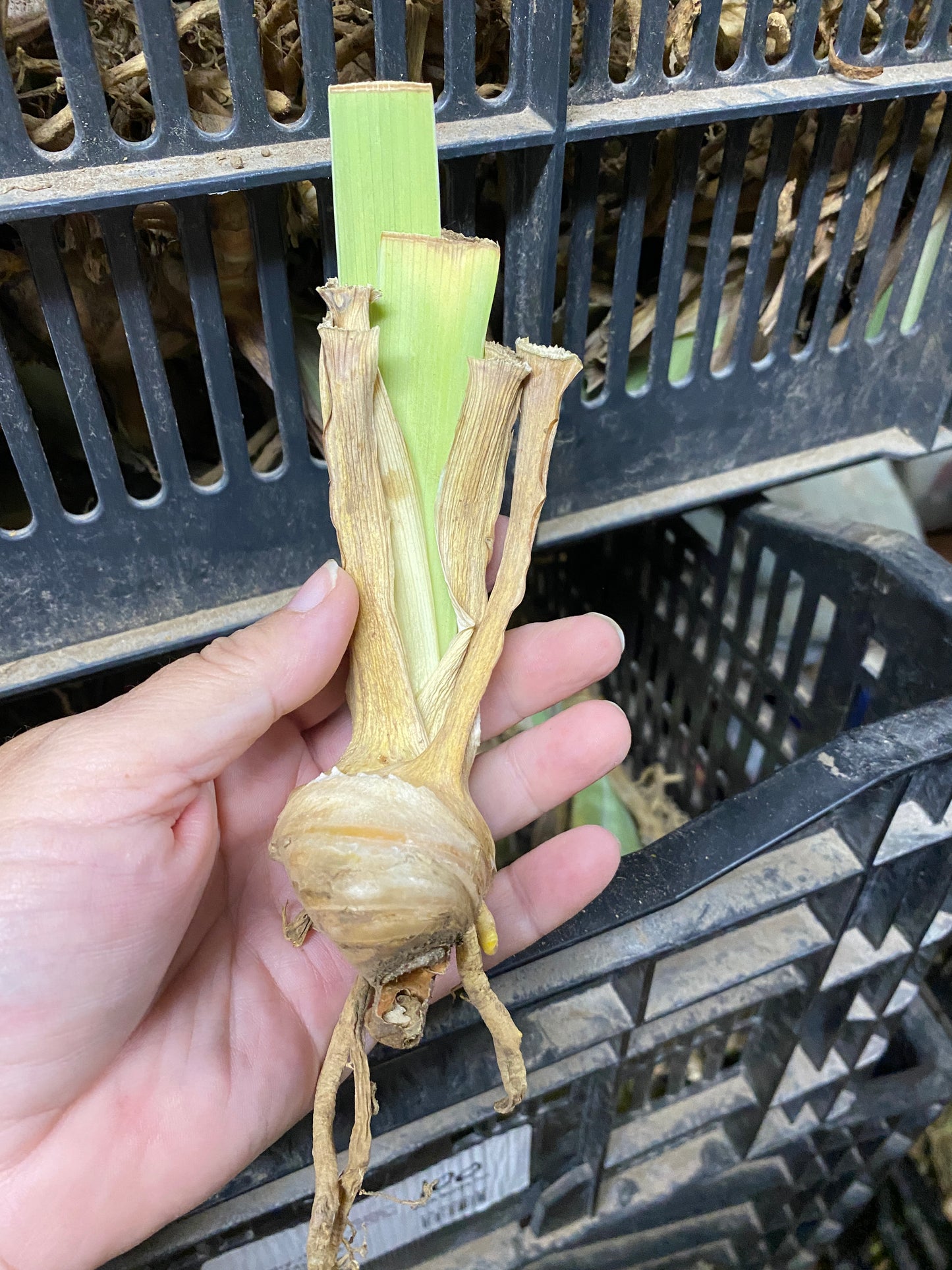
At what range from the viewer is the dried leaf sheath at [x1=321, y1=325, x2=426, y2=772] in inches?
22.3

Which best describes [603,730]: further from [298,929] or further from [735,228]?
[735,228]

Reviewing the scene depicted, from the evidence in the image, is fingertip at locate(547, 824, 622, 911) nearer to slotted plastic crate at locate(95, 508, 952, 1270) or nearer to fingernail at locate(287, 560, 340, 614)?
slotted plastic crate at locate(95, 508, 952, 1270)

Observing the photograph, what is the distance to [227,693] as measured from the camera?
56cm

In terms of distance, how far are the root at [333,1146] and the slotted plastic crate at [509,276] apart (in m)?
0.35

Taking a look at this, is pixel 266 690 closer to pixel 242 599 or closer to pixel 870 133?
pixel 242 599

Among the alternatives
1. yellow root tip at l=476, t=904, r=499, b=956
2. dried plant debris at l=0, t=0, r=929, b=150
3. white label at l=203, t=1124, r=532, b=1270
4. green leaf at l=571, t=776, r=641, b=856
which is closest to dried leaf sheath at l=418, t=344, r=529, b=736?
yellow root tip at l=476, t=904, r=499, b=956

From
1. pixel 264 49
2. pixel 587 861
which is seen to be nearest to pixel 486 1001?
pixel 587 861

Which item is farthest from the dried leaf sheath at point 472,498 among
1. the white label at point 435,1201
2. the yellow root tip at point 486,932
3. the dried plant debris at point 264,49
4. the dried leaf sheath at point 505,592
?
the white label at point 435,1201

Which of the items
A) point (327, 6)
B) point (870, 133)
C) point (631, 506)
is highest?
point (327, 6)

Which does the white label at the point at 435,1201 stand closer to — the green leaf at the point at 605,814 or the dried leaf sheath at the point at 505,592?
the dried leaf sheath at the point at 505,592

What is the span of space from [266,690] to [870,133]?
68 cm

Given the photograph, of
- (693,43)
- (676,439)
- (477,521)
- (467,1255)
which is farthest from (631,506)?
(467,1255)

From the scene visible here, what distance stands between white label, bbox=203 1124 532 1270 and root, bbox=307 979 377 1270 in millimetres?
119

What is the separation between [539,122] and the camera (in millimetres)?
601
